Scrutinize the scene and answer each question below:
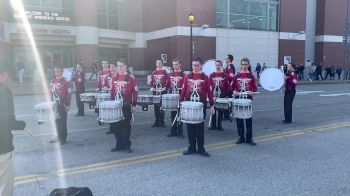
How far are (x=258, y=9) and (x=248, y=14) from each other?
55.4 inches

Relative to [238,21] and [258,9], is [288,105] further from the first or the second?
[258,9]

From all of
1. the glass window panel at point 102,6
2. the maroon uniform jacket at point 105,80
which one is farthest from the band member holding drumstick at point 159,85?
the glass window panel at point 102,6

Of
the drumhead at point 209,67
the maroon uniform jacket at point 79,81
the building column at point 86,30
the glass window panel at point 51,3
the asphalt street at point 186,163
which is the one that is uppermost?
the glass window panel at point 51,3

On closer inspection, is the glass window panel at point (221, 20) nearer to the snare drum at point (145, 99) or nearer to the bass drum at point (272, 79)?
the bass drum at point (272, 79)

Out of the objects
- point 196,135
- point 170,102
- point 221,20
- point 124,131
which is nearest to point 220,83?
point 170,102

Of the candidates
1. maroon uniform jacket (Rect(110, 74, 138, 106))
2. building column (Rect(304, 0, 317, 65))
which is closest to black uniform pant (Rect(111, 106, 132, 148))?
maroon uniform jacket (Rect(110, 74, 138, 106))

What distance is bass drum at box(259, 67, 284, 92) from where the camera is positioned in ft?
32.0

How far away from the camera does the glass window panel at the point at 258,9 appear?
35531mm

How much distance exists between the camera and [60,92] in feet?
26.8

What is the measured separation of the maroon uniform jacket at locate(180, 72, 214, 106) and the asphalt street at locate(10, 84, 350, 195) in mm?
1189

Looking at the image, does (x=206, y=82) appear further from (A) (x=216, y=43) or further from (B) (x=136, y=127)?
(A) (x=216, y=43)

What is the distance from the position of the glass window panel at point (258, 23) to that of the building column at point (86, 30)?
15724 mm

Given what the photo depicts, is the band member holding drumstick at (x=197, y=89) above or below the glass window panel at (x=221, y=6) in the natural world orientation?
below

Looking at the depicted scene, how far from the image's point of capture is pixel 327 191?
5.23m
